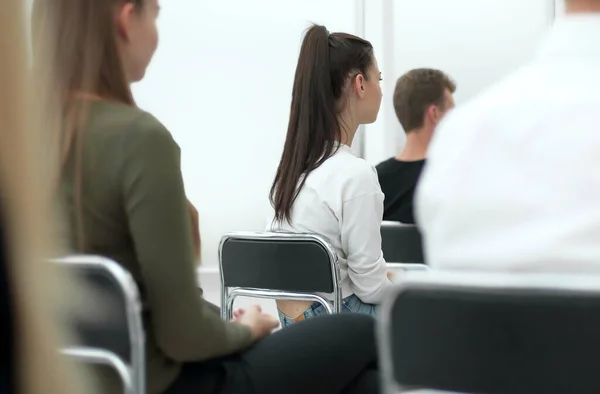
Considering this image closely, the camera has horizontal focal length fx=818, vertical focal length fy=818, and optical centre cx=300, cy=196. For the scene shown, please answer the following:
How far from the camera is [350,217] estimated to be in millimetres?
2207

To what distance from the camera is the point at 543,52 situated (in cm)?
104

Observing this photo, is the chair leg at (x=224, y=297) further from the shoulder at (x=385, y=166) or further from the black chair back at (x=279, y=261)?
the shoulder at (x=385, y=166)

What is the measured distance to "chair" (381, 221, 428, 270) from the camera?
266 cm

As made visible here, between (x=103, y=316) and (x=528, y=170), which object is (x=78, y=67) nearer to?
(x=103, y=316)

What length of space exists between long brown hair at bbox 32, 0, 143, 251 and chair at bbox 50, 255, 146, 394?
9 centimetres

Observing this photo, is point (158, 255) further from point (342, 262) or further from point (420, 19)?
point (420, 19)

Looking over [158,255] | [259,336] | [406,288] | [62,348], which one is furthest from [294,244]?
[62,348]

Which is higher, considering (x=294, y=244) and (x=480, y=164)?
(x=480, y=164)

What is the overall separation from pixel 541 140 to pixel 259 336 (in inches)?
28.5

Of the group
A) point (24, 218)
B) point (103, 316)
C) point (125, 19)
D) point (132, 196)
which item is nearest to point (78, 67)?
point (125, 19)

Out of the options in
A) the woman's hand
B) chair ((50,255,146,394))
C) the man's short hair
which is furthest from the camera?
the man's short hair

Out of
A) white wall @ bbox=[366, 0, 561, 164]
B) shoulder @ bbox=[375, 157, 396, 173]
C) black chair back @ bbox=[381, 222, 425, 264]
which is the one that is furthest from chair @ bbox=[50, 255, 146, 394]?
white wall @ bbox=[366, 0, 561, 164]

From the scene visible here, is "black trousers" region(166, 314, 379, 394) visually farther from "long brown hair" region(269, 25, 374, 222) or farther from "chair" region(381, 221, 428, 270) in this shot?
"chair" region(381, 221, 428, 270)

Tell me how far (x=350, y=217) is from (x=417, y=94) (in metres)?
1.36
